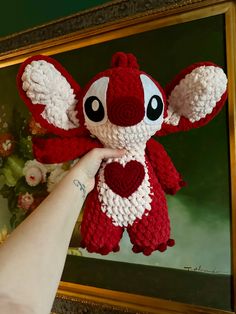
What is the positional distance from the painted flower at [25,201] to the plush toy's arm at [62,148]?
59cm

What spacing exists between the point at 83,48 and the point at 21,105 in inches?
12.0

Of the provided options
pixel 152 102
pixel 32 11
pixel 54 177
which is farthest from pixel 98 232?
pixel 32 11

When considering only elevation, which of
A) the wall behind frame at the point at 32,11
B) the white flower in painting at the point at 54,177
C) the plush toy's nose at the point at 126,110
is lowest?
the white flower in painting at the point at 54,177

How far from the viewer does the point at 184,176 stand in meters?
0.84

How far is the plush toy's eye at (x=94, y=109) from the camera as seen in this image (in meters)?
0.48

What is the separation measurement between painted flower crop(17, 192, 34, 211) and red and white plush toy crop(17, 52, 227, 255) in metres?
0.60

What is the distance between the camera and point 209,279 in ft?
2.57

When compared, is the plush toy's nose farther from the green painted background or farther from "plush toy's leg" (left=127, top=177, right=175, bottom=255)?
the green painted background

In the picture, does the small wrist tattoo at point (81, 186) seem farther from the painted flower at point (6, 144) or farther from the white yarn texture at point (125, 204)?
the painted flower at point (6, 144)

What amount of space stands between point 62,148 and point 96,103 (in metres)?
0.09

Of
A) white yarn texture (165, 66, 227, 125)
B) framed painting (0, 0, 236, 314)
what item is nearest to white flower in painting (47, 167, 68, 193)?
framed painting (0, 0, 236, 314)
